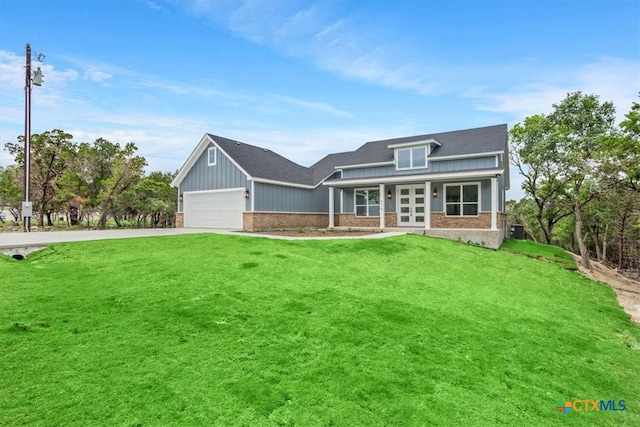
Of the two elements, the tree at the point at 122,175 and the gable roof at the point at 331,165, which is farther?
the tree at the point at 122,175

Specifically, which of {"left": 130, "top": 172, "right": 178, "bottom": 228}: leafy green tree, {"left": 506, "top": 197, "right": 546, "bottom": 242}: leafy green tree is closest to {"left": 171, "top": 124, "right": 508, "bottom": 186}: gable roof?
{"left": 130, "top": 172, "right": 178, "bottom": 228}: leafy green tree

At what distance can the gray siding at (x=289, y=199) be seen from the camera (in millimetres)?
Result: 17500

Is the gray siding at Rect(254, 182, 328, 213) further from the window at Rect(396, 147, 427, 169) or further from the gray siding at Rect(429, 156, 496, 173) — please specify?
the gray siding at Rect(429, 156, 496, 173)

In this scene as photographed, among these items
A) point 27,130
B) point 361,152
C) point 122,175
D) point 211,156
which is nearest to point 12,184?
point 122,175

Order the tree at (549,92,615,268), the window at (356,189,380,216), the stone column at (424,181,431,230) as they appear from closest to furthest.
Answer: the tree at (549,92,615,268) < the stone column at (424,181,431,230) < the window at (356,189,380,216)

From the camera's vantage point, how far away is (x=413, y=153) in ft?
59.1

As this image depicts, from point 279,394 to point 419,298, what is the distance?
3861 mm

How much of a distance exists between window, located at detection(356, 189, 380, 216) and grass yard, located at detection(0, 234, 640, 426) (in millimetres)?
11438

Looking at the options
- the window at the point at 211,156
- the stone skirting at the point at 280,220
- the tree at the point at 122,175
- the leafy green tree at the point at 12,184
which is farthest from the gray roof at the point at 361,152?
the leafy green tree at the point at 12,184

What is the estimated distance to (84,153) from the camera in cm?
2577

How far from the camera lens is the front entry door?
58.0 ft

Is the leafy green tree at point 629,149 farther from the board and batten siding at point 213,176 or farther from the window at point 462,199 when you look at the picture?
the board and batten siding at point 213,176

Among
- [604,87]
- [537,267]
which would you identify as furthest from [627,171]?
[604,87]

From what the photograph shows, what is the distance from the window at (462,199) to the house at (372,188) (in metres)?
0.05
